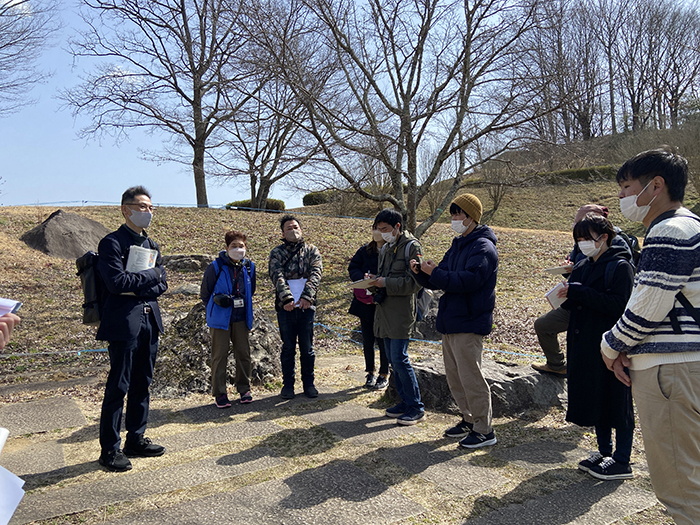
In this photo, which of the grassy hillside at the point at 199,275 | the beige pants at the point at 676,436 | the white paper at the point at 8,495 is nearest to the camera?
the white paper at the point at 8,495

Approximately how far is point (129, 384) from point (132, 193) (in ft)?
5.00

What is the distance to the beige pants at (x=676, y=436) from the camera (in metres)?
2.36

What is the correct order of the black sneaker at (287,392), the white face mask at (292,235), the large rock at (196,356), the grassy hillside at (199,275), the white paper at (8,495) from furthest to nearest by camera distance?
the grassy hillside at (199,275), the large rock at (196,356), the white face mask at (292,235), the black sneaker at (287,392), the white paper at (8,495)

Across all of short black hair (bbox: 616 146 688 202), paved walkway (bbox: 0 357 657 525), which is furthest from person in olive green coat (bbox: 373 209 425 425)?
short black hair (bbox: 616 146 688 202)

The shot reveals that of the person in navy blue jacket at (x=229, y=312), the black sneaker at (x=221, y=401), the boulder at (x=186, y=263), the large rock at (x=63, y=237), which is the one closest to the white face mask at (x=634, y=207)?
the person in navy blue jacket at (x=229, y=312)

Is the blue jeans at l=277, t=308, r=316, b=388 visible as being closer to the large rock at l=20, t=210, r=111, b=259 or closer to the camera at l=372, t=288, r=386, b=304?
the camera at l=372, t=288, r=386, b=304

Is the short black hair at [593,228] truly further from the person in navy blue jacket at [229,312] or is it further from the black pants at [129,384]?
the black pants at [129,384]

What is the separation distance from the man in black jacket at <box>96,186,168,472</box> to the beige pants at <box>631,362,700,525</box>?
11.3 ft

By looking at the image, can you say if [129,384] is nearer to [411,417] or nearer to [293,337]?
[293,337]

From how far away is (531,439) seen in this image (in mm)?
4551

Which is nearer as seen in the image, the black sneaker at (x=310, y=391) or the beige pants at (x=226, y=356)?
the beige pants at (x=226, y=356)

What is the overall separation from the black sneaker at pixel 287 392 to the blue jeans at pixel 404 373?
133 cm

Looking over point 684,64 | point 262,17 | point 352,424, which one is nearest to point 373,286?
point 352,424

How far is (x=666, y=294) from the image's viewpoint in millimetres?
2393
